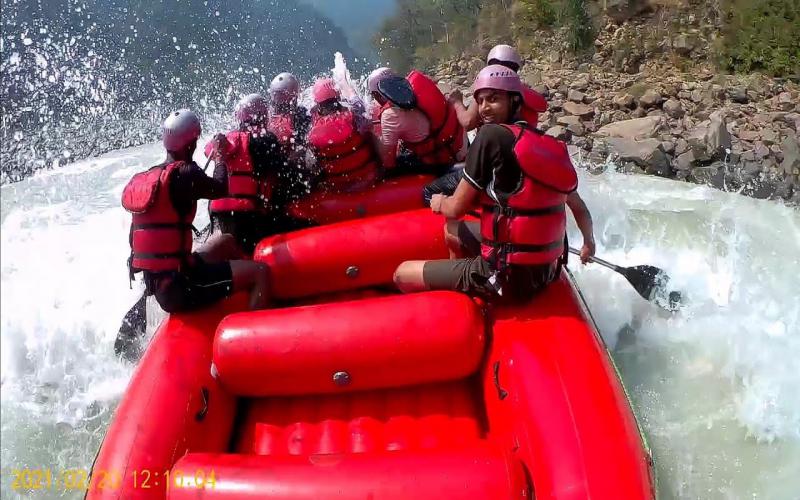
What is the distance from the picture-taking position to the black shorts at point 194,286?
2977 millimetres

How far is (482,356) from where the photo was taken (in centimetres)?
278

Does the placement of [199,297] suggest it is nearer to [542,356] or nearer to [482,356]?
[482,356]

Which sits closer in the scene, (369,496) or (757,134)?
(369,496)

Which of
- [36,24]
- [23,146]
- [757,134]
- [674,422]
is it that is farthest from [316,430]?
[36,24]

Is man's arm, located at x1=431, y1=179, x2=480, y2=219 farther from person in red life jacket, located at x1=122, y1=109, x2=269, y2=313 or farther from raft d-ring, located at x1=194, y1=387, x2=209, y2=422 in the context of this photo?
raft d-ring, located at x1=194, y1=387, x2=209, y2=422

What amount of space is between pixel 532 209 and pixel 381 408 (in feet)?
3.77

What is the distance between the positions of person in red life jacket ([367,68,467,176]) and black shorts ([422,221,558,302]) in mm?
989

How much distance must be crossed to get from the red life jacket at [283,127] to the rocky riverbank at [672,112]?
193 inches

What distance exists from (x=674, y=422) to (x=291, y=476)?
225 centimetres

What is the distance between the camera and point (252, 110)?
404 centimetres

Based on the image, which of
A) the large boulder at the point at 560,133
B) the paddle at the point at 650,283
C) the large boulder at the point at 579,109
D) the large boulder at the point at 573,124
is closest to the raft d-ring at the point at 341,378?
the paddle at the point at 650,283

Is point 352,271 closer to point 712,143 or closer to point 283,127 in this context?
point 283,127

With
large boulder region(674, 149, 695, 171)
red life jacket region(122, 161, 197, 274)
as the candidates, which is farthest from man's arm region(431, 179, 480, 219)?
large boulder region(674, 149, 695, 171)

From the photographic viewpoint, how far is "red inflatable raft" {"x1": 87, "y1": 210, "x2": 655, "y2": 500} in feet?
6.82
